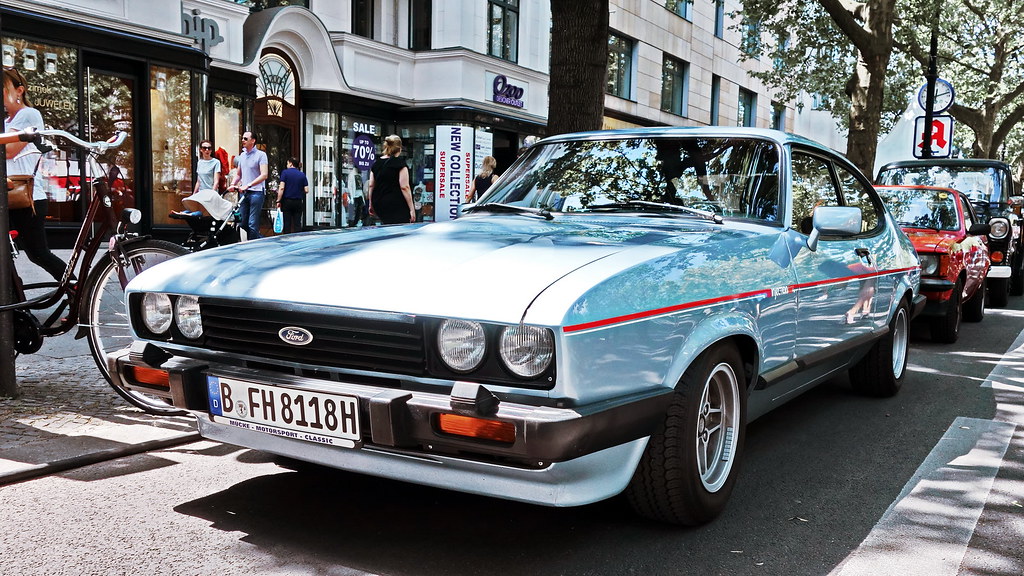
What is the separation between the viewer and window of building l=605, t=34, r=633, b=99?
26.6 meters

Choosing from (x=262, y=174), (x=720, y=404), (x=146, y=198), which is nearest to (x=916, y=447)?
(x=720, y=404)

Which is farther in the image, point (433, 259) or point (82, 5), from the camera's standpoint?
point (82, 5)

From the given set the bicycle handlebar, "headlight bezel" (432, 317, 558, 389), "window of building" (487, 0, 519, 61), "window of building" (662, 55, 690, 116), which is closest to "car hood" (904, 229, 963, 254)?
"headlight bezel" (432, 317, 558, 389)

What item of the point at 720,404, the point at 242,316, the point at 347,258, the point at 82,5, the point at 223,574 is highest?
the point at 82,5

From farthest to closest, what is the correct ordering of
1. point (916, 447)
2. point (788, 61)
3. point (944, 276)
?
point (788, 61)
point (944, 276)
point (916, 447)

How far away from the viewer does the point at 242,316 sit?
118 inches

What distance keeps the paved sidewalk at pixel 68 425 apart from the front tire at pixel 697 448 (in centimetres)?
223

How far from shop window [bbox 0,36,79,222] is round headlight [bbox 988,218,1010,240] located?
1162 centimetres

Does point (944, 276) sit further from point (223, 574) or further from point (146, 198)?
point (146, 198)

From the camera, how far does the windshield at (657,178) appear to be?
4.15 meters

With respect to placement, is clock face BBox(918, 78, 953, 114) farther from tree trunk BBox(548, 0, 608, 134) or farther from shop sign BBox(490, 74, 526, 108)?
tree trunk BBox(548, 0, 608, 134)

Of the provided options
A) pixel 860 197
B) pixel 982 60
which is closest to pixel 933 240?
pixel 860 197

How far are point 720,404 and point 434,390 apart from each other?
49.4 inches

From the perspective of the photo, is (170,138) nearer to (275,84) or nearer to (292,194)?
(292,194)
